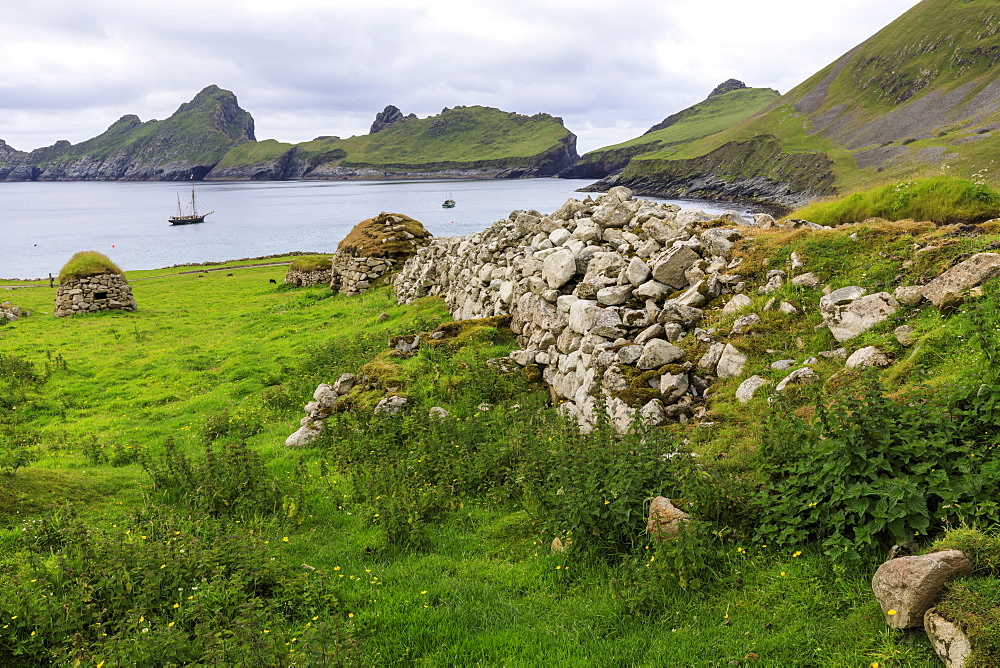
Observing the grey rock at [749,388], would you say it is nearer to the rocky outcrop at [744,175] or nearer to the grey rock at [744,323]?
the grey rock at [744,323]

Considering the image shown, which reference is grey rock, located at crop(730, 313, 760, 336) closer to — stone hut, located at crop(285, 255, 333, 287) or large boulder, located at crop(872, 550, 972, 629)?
large boulder, located at crop(872, 550, 972, 629)

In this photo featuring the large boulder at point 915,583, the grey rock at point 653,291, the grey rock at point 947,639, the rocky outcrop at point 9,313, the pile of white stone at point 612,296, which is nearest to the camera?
the grey rock at point 947,639

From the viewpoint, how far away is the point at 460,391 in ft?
46.5

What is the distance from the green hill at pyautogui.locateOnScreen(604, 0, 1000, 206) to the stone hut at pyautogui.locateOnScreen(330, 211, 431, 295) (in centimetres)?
8012

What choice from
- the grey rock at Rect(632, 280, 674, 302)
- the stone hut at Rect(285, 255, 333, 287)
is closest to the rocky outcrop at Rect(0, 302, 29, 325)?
the stone hut at Rect(285, 255, 333, 287)

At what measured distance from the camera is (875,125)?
138 meters

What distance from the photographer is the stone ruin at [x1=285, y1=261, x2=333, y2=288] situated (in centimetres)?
4141

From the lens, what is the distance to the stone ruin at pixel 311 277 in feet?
136

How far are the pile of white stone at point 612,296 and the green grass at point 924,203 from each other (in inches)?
82.8

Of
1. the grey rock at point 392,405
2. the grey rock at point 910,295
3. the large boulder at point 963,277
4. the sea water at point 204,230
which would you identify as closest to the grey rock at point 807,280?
the grey rock at point 910,295

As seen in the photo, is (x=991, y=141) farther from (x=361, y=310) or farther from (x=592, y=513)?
(x=592, y=513)

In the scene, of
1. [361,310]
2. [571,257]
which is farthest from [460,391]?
[361,310]

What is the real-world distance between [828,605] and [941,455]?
6.65ft

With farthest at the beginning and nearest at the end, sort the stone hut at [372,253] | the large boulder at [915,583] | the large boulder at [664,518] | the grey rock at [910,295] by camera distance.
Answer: the stone hut at [372,253] → the grey rock at [910,295] → the large boulder at [664,518] → the large boulder at [915,583]
